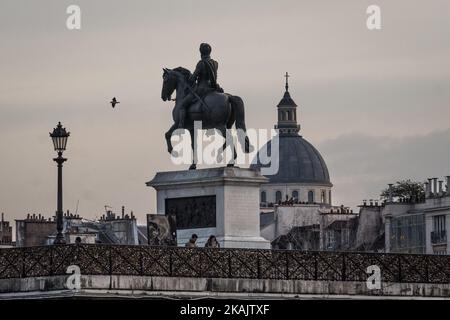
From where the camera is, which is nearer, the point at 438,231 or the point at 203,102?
the point at 203,102

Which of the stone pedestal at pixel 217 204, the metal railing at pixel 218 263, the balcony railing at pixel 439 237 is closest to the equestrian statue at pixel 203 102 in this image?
the stone pedestal at pixel 217 204

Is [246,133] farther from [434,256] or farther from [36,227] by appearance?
[36,227]

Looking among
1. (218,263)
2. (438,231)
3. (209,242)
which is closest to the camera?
(218,263)

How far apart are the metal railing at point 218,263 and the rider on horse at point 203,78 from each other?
5.74 m

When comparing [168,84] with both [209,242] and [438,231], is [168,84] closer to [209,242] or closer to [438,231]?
[209,242]

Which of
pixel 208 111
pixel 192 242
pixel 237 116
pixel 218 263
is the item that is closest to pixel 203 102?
pixel 208 111

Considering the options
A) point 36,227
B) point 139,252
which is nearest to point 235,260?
point 139,252

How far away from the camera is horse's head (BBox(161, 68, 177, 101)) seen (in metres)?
87.9

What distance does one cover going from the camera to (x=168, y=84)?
87938 mm

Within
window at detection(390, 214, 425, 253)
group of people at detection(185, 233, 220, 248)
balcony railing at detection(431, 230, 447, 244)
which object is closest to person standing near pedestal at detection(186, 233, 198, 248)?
group of people at detection(185, 233, 220, 248)

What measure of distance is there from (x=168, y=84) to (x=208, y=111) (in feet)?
5.97

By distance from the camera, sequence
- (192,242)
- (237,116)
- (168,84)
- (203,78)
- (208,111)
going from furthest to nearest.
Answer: (168,84) < (203,78) < (237,116) < (208,111) < (192,242)

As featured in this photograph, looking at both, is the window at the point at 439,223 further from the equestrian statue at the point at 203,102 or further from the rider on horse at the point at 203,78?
the rider on horse at the point at 203,78
